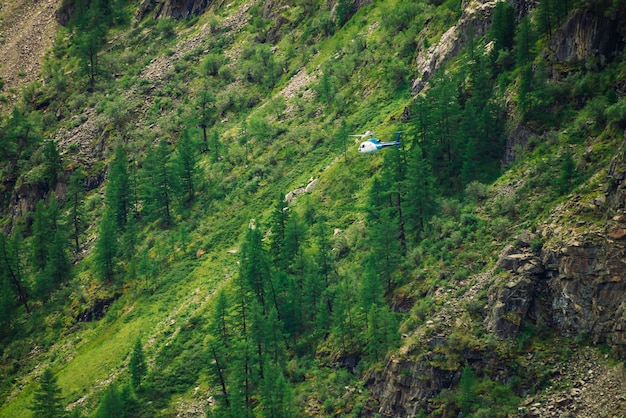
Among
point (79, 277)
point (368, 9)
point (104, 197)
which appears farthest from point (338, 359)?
point (368, 9)

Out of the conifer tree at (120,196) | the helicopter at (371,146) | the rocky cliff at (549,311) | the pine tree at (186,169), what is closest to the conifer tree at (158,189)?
the pine tree at (186,169)

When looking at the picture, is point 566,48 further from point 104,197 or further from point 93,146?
point 93,146

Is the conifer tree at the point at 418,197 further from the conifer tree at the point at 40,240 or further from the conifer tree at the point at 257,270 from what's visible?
the conifer tree at the point at 40,240

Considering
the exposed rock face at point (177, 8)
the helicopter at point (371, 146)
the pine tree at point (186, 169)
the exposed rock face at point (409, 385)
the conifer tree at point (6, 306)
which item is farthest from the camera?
the exposed rock face at point (177, 8)

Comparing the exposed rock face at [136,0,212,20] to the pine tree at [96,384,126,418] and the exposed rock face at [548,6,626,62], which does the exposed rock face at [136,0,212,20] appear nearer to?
the exposed rock face at [548,6,626,62]

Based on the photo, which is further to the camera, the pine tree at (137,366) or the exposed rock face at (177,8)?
the exposed rock face at (177,8)

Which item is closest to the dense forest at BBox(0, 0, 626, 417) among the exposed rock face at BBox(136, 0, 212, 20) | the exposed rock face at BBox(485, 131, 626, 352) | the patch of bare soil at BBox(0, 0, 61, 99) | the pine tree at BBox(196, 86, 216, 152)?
the pine tree at BBox(196, 86, 216, 152)
